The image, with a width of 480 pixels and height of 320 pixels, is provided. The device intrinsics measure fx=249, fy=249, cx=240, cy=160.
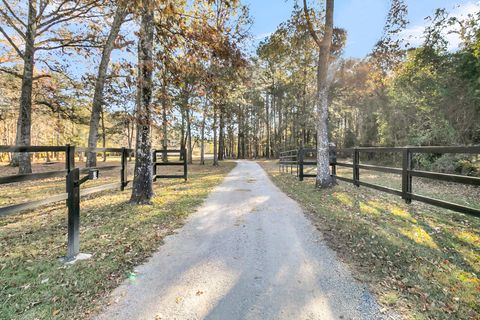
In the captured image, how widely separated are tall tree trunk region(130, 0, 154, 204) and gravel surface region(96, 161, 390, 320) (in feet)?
6.76

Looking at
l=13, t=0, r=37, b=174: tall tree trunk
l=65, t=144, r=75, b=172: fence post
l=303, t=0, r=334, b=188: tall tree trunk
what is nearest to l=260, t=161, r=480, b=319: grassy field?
l=303, t=0, r=334, b=188: tall tree trunk

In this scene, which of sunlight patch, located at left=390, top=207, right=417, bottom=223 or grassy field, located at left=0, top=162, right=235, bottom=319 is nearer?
grassy field, located at left=0, top=162, right=235, bottom=319

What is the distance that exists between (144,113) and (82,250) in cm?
306

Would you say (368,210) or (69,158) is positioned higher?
(69,158)

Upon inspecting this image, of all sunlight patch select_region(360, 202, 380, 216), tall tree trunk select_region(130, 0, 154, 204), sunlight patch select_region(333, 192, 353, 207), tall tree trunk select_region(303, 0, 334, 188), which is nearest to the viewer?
sunlight patch select_region(360, 202, 380, 216)

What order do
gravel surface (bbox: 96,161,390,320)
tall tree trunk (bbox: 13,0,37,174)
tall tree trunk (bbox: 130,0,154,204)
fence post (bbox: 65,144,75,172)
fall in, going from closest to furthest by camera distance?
gravel surface (bbox: 96,161,390,320), fence post (bbox: 65,144,75,172), tall tree trunk (bbox: 130,0,154,204), tall tree trunk (bbox: 13,0,37,174)

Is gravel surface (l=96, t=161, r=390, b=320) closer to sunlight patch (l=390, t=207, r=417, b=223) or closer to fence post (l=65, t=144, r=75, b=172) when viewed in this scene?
sunlight patch (l=390, t=207, r=417, b=223)

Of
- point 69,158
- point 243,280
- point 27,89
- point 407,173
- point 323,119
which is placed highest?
point 27,89

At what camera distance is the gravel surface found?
7.07ft

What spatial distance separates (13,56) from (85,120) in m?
4.62

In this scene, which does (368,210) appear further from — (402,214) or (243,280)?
(243,280)

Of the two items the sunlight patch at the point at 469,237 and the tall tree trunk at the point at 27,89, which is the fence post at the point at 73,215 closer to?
the sunlight patch at the point at 469,237

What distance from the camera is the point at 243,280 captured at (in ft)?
8.66

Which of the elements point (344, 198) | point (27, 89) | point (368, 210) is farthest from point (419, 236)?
point (27, 89)
